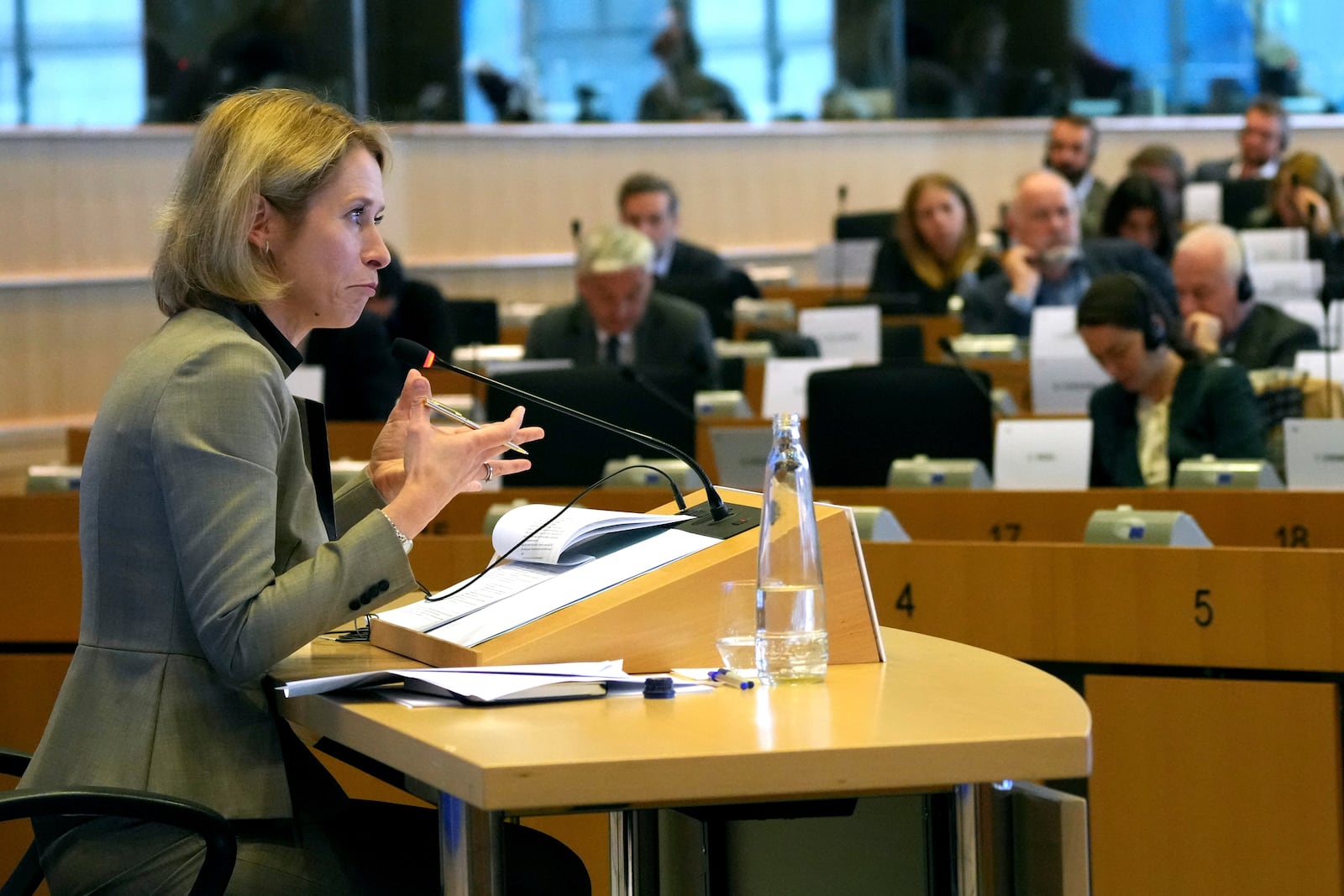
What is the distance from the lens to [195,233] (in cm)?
178

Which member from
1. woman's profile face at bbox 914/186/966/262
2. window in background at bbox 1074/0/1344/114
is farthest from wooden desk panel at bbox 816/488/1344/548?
window in background at bbox 1074/0/1344/114

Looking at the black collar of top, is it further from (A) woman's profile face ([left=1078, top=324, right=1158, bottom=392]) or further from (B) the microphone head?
(A) woman's profile face ([left=1078, top=324, right=1158, bottom=392])

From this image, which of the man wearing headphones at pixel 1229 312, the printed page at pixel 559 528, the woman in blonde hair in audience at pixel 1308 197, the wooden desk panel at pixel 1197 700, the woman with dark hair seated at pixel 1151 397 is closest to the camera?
the printed page at pixel 559 528

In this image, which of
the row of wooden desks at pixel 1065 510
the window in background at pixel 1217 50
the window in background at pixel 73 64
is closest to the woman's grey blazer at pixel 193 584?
the row of wooden desks at pixel 1065 510

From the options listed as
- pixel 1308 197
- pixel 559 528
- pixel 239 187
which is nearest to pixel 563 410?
pixel 559 528

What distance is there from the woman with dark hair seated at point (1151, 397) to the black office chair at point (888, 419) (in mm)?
353

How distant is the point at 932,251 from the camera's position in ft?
25.0

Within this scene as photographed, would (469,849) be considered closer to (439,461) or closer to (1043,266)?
(439,461)

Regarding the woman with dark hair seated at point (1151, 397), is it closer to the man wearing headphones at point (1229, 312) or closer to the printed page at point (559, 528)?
the man wearing headphones at point (1229, 312)

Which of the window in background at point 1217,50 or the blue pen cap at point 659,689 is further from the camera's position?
the window in background at point 1217,50

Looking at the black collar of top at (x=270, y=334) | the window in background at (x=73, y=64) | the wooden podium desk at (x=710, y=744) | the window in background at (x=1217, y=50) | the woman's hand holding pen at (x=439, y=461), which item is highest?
the window in background at (x=1217, y=50)

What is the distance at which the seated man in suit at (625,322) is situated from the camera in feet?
19.8

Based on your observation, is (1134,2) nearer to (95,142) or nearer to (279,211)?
(95,142)

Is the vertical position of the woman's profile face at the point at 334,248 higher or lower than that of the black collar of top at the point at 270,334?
higher
